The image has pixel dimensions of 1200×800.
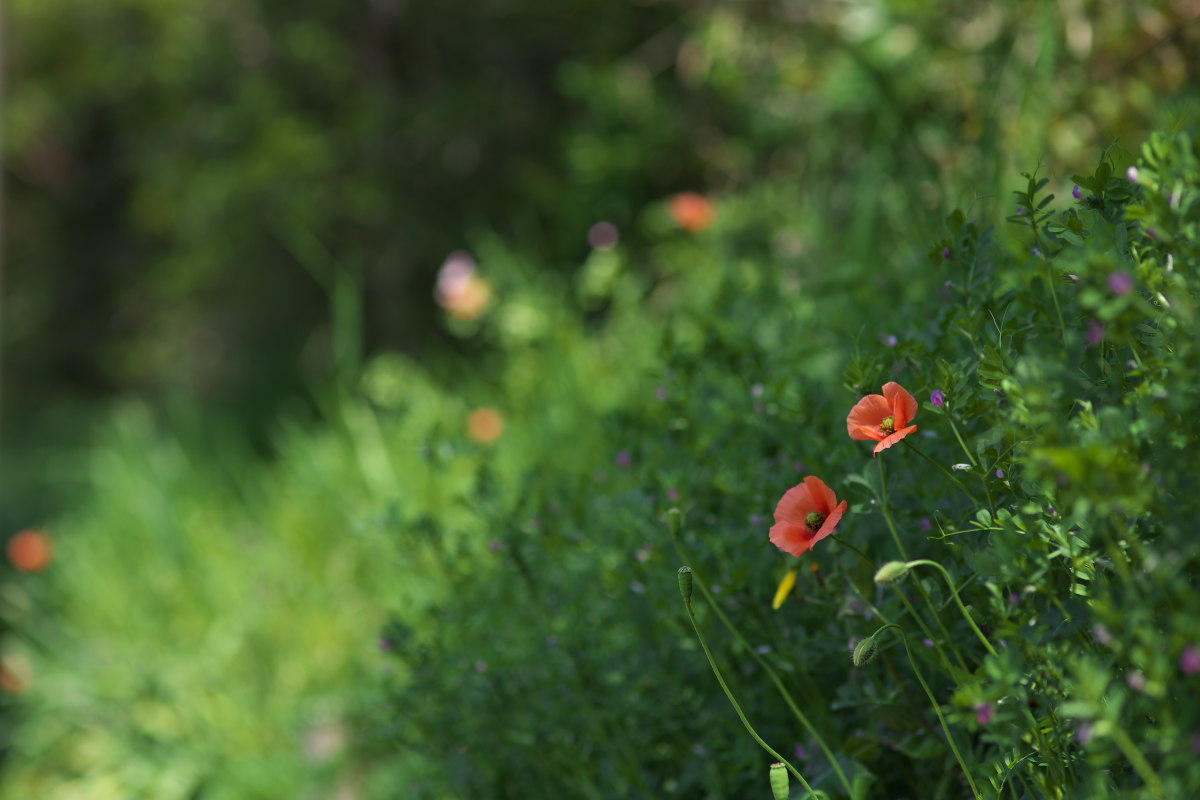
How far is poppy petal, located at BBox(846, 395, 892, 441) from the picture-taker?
885 mm

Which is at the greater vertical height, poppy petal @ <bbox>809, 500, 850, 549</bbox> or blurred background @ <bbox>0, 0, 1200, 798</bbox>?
poppy petal @ <bbox>809, 500, 850, 549</bbox>

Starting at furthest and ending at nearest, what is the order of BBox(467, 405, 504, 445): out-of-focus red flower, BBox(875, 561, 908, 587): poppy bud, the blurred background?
BBox(467, 405, 504, 445): out-of-focus red flower, the blurred background, BBox(875, 561, 908, 587): poppy bud

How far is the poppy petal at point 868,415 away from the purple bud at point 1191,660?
1.00 feet

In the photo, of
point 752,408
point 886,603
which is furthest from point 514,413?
point 886,603

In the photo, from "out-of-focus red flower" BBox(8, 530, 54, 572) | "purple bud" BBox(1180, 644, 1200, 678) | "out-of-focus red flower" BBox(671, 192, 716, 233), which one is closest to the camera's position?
"purple bud" BBox(1180, 644, 1200, 678)

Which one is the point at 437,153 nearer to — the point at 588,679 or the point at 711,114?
the point at 711,114

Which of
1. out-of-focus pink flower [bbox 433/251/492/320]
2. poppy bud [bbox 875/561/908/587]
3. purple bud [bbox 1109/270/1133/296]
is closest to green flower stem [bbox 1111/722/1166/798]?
poppy bud [bbox 875/561/908/587]

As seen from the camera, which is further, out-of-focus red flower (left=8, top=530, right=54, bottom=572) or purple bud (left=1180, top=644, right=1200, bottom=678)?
Result: out-of-focus red flower (left=8, top=530, right=54, bottom=572)

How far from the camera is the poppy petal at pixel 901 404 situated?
2.87 feet

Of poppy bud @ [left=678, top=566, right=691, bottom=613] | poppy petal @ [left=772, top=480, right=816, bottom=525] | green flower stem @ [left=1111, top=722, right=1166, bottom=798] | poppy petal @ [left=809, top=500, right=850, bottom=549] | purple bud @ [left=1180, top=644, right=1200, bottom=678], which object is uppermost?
purple bud @ [left=1180, top=644, right=1200, bottom=678]

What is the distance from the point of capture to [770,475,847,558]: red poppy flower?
0.91 m

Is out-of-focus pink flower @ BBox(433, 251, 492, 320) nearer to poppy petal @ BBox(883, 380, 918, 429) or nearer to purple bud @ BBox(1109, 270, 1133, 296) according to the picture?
poppy petal @ BBox(883, 380, 918, 429)

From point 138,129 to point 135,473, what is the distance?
2901 mm

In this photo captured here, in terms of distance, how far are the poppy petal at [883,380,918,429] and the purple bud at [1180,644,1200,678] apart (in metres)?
0.29
